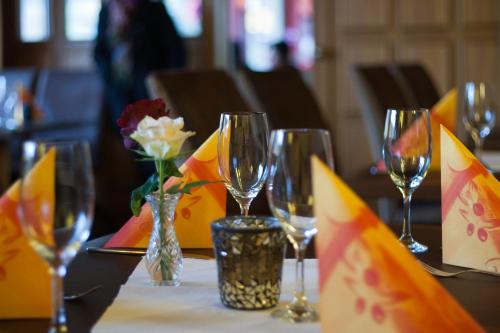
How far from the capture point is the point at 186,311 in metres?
0.91

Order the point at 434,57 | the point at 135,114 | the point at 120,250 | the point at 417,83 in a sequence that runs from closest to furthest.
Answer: the point at 135,114 < the point at 120,250 < the point at 417,83 < the point at 434,57

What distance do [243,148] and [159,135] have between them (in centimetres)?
19

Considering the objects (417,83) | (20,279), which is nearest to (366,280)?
(20,279)

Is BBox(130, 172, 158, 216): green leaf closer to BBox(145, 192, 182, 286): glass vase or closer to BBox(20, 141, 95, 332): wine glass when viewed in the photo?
BBox(145, 192, 182, 286): glass vase

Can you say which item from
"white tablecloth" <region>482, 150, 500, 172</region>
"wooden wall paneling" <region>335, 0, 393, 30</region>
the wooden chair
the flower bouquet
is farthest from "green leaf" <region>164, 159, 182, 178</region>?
"wooden wall paneling" <region>335, 0, 393, 30</region>

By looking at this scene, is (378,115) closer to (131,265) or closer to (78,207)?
(131,265)

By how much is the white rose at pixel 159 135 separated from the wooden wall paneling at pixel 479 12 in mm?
4717

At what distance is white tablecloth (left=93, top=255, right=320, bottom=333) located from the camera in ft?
2.78

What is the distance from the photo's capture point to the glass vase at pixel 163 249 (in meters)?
1.01

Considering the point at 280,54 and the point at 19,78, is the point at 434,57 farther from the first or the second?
the point at 19,78

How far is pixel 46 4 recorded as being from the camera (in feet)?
20.9

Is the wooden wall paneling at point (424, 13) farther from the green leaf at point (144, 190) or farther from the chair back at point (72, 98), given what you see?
the green leaf at point (144, 190)

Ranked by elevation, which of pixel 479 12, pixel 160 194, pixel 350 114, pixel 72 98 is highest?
pixel 479 12

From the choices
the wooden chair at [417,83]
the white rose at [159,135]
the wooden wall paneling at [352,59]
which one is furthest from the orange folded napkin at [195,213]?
the wooden wall paneling at [352,59]
